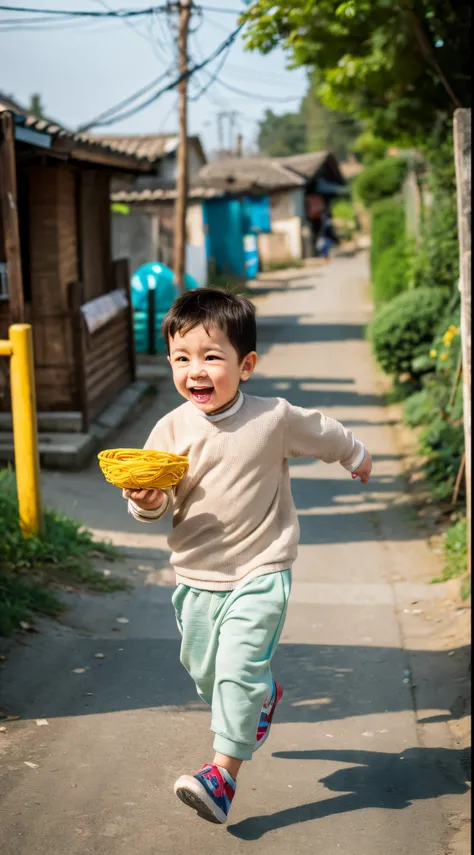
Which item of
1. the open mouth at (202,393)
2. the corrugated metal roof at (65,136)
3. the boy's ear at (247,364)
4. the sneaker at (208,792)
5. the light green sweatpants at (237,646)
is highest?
the corrugated metal roof at (65,136)

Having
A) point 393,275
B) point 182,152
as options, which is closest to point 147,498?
point 393,275

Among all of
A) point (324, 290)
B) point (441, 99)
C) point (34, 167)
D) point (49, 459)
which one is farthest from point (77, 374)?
point (324, 290)

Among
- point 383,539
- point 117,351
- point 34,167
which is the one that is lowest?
point 383,539

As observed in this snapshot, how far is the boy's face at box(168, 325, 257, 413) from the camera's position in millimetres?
3152

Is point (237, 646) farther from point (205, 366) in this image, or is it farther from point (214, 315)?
point (214, 315)

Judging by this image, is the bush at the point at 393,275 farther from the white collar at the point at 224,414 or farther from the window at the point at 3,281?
the white collar at the point at 224,414

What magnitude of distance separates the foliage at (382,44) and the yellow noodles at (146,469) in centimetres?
604

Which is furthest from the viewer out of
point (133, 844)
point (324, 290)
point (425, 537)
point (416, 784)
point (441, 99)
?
point (324, 290)

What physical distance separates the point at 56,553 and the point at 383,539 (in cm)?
265

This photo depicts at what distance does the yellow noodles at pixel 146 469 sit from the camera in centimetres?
305

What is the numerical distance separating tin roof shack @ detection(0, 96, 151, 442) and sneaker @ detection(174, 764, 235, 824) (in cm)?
560

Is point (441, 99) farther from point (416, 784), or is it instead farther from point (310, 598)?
point (416, 784)

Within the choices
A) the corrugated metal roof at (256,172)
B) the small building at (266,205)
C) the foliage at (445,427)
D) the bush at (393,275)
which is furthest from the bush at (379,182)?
the foliage at (445,427)

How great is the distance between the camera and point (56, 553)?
6258 mm
